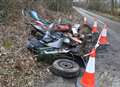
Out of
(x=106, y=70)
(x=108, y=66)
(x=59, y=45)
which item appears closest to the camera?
(x=106, y=70)

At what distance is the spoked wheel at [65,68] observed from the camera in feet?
24.1

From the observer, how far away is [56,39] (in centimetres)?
974

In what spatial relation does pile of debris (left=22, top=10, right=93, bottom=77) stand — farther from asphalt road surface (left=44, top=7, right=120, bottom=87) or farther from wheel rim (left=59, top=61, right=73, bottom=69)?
asphalt road surface (left=44, top=7, right=120, bottom=87)

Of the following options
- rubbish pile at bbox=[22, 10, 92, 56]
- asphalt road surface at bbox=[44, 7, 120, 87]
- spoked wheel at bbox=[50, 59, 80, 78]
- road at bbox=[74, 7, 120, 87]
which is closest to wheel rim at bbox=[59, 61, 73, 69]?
spoked wheel at bbox=[50, 59, 80, 78]

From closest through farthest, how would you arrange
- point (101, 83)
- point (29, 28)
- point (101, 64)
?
1. point (101, 83)
2. point (101, 64)
3. point (29, 28)

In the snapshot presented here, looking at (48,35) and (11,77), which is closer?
(11,77)

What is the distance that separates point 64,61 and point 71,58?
37 cm

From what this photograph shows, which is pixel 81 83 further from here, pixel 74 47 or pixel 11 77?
pixel 74 47

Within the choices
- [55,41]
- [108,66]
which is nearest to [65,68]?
[108,66]

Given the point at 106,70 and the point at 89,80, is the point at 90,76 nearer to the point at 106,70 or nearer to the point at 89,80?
the point at 89,80

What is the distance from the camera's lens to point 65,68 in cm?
753

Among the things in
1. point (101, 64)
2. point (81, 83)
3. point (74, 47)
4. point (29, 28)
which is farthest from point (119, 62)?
point (29, 28)

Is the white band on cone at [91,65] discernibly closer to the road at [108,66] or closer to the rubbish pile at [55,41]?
the road at [108,66]

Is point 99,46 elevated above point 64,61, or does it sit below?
below
